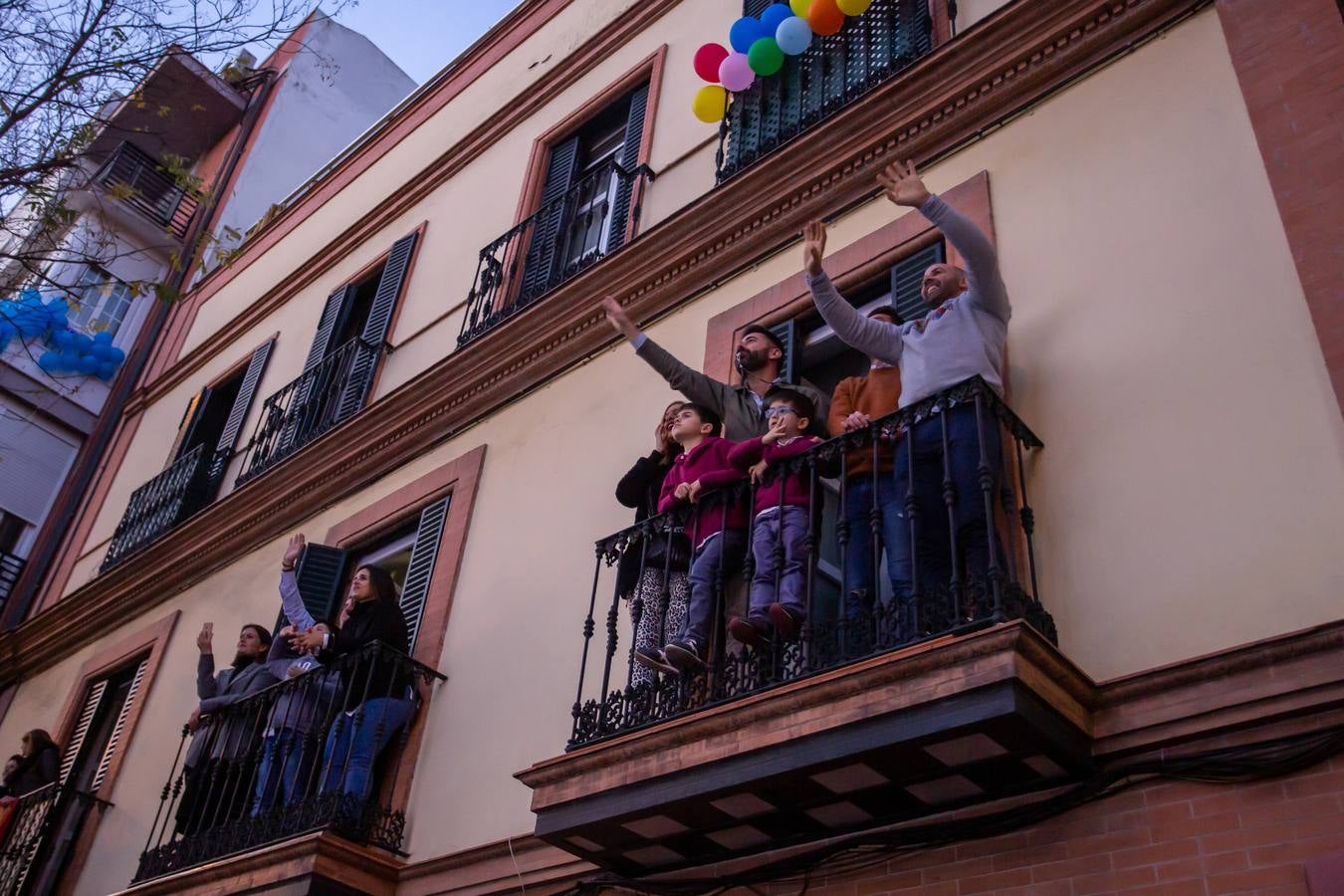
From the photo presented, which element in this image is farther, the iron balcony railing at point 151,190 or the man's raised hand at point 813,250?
the iron balcony railing at point 151,190

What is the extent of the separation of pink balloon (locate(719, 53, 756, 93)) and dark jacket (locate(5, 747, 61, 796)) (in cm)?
825

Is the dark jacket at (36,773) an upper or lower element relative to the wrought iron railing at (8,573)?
lower

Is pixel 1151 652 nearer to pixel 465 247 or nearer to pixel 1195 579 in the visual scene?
pixel 1195 579

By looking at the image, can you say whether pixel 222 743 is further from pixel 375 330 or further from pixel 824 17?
pixel 824 17

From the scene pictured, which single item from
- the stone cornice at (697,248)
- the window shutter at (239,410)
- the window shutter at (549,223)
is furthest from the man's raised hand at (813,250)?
the window shutter at (239,410)

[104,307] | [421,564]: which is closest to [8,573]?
[104,307]

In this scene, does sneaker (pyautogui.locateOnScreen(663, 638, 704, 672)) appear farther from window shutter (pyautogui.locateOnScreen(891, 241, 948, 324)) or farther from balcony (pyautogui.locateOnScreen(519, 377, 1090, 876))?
window shutter (pyautogui.locateOnScreen(891, 241, 948, 324))

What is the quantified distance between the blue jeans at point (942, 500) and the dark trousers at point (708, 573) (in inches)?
38.6

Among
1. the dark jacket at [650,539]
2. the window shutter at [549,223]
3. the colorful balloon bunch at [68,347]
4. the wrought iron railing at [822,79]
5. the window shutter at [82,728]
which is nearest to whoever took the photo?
the dark jacket at [650,539]

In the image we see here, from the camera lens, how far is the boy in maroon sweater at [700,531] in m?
6.37

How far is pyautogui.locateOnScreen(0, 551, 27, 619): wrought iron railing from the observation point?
52.9ft

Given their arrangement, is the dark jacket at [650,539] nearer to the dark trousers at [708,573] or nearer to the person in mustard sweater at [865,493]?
the dark trousers at [708,573]

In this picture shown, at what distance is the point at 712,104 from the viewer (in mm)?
9828

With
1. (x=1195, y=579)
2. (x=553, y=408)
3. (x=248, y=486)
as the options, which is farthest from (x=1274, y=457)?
(x=248, y=486)
